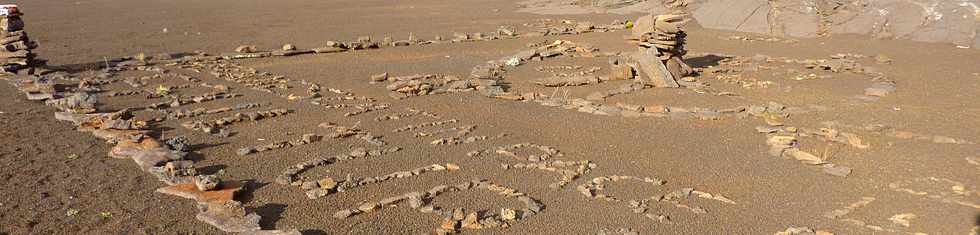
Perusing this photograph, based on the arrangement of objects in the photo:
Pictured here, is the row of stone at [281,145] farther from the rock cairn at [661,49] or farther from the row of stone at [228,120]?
the rock cairn at [661,49]

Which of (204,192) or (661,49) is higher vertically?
(661,49)

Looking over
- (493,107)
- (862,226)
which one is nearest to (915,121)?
(862,226)

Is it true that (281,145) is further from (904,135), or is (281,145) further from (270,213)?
(904,135)

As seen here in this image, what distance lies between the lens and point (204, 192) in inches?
338

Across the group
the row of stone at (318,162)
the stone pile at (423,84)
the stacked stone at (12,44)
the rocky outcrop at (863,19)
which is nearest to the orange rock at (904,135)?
the row of stone at (318,162)

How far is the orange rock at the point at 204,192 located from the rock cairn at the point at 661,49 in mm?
9856

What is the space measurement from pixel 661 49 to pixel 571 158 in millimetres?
7082

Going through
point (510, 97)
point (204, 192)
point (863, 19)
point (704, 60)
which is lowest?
point (704, 60)

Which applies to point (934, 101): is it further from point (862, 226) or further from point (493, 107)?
point (493, 107)

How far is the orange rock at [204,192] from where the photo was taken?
8414 mm

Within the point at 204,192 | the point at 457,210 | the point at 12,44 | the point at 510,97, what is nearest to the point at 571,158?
the point at 457,210

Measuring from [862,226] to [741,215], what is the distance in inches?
49.5

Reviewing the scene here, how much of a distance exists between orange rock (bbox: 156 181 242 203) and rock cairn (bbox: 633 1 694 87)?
32.3 feet

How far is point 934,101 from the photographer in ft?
45.2
